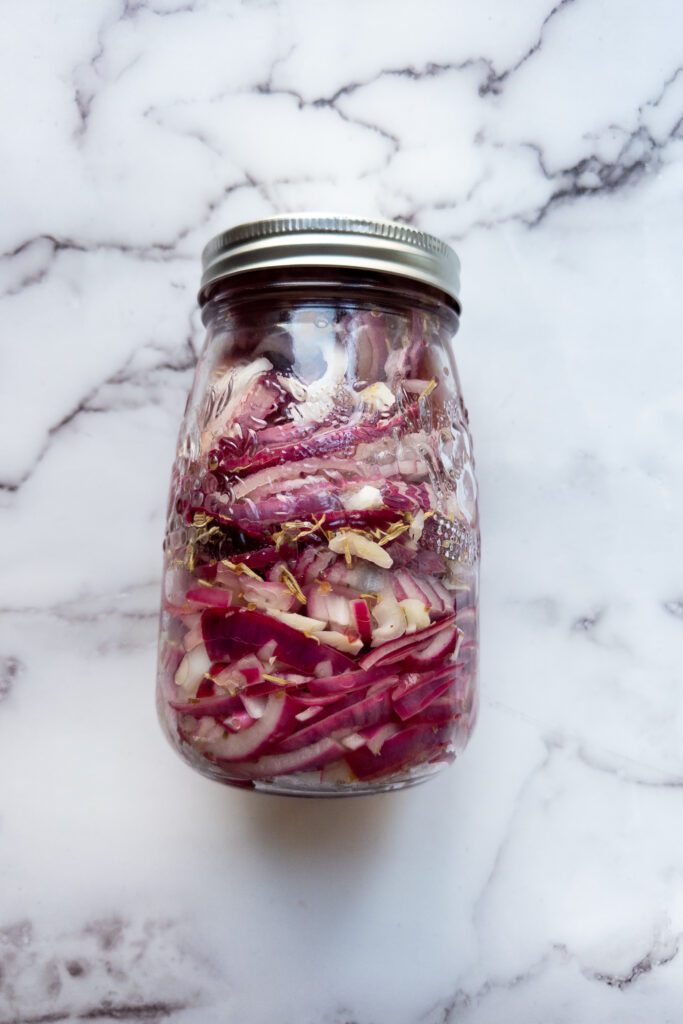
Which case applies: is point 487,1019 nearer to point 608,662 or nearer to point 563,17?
point 608,662

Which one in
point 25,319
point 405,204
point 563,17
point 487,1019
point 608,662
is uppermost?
point 563,17

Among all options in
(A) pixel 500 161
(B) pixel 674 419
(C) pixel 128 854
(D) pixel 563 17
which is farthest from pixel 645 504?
(C) pixel 128 854

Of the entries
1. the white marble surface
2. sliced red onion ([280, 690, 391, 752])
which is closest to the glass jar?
sliced red onion ([280, 690, 391, 752])

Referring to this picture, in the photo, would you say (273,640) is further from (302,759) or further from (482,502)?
(482,502)

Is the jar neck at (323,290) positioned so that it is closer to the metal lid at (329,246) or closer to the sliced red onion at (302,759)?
the metal lid at (329,246)

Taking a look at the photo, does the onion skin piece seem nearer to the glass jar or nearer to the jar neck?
the glass jar

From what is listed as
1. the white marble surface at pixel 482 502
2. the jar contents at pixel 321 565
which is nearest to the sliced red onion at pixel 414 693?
the jar contents at pixel 321 565
